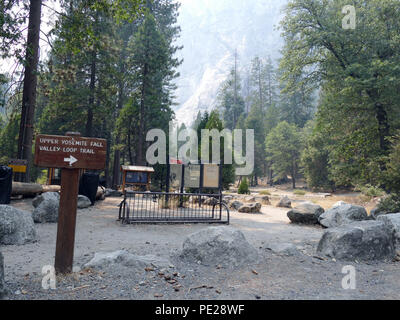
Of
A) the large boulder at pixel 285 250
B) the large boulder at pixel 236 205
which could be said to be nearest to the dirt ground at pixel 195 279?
the large boulder at pixel 285 250

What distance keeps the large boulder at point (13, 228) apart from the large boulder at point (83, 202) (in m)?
5.61

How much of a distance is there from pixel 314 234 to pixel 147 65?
22.4 m

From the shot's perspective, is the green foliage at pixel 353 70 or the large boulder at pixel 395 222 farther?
the green foliage at pixel 353 70

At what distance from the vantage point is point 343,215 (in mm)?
9344

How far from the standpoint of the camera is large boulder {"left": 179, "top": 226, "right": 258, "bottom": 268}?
15.7 ft

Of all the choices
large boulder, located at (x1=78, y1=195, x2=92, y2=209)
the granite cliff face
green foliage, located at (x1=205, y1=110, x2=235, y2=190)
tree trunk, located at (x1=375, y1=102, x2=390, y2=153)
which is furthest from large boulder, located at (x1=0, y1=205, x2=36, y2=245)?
the granite cliff face

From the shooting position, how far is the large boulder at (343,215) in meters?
9.23

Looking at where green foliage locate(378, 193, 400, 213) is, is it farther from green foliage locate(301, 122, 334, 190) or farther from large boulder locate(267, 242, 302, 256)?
green foliage locate(301, 122, 334, 190)

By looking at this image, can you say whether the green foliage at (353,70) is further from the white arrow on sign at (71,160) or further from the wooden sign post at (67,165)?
the white arrow on sign at (71,160)

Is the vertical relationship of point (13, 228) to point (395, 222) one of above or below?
below

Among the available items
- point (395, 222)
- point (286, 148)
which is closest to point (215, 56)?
point (286, 148)

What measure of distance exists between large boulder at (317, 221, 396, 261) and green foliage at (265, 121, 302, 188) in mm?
41978

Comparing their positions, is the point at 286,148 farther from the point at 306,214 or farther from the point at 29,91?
the point at 29,91

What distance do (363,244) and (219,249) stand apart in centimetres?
259
